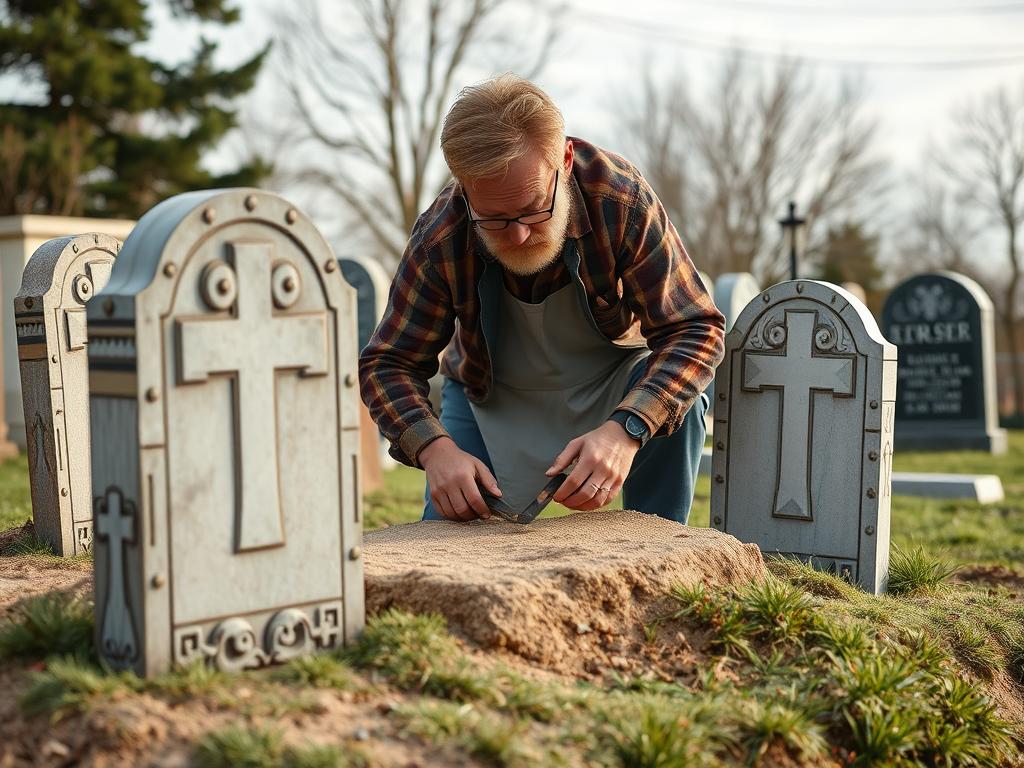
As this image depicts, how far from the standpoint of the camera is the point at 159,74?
16.4m

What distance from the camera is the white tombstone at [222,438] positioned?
208 centimetres

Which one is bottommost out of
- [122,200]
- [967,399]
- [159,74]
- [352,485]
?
[967,399]

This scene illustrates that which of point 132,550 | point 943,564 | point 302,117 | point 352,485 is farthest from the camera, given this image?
point 302,117

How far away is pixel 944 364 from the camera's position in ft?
Answer: 42.5

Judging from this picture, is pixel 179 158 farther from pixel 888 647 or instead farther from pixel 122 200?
pixel 888 647

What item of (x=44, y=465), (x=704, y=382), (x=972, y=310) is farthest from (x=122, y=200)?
(x=704, y=382)

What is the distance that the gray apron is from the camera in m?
3.74

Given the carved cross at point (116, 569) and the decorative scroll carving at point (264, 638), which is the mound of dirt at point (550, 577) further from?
the carved cross at point (116, 569)

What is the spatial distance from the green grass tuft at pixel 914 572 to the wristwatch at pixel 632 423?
4.11 ft

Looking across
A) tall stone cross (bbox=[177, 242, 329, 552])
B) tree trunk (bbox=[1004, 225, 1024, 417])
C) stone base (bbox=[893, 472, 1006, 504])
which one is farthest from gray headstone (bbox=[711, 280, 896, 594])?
tree trunk (bbox=[1004, 225, 1024, 417])

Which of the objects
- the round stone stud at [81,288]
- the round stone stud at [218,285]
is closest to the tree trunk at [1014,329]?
the round stone stud at [81,288]

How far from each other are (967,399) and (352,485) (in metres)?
11.8

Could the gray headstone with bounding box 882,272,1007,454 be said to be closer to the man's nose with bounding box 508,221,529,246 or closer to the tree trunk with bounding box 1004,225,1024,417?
the man's nose with bounding box 508,221,529,246

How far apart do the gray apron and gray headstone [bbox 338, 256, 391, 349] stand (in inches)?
285
